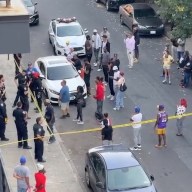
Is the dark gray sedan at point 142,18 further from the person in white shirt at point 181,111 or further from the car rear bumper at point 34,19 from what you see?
→ the person in white shirt at point 181,111

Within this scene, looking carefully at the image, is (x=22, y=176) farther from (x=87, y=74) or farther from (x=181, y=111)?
(x=87, y=74)

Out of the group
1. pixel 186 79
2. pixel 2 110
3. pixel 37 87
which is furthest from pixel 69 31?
pixel 2 110

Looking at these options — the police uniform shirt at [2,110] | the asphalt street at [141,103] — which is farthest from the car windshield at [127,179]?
the police uniform shirt at [2,110]

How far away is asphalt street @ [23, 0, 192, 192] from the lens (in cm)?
2211

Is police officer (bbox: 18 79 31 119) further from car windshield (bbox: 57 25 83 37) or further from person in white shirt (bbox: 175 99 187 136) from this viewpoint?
car windshield (bbox: 57 25 83 37)

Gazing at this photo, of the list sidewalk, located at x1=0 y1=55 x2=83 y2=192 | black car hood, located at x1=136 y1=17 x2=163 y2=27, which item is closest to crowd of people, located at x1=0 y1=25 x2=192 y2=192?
sidewalk, located at x1=0 y1=55 x2=83 y2=192

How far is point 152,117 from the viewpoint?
25.8 m

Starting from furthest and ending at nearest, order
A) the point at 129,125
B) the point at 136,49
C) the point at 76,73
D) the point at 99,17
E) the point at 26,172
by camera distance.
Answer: the point at 99,17 → the point at 136,49 → the point at 76,73 → the point at 129,125 → the point at 26,172

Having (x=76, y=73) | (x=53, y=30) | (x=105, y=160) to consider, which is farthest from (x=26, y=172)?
(x=53, y=30)

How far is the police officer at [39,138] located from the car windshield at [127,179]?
319 centimetres

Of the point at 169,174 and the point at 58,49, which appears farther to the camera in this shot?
the point at 58,49

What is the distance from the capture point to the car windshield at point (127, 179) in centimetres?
1888

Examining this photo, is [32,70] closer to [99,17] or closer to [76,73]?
[76,73]

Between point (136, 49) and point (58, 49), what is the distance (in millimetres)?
3314
